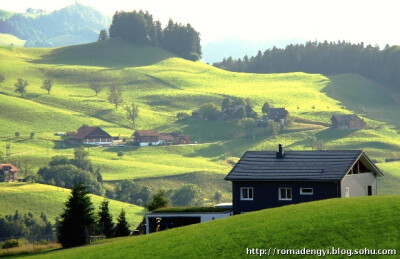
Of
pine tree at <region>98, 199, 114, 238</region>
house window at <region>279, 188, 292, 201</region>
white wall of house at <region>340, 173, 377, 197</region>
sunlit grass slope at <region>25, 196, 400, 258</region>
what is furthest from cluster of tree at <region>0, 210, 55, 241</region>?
sunlit grass slope at <region>25, 196, 400, 258</region>

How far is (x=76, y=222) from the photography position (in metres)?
59.5

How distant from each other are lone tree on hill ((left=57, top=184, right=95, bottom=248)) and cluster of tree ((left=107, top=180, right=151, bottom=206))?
318 feet

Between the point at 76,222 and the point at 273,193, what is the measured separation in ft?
47.7

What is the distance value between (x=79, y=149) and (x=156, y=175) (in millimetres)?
25616

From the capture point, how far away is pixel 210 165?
185750mm

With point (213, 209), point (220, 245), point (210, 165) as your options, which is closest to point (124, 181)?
point (210, 165)

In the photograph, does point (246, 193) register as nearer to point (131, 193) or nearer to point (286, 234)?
point (286, 234)

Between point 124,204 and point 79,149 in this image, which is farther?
point 79,149

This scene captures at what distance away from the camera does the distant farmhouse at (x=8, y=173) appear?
163025mm

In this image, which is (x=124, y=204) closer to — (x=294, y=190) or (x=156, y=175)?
(x=156, y=175)

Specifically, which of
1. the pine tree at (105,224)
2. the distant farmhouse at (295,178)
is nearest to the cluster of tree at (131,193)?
the pine tree at (105,224)

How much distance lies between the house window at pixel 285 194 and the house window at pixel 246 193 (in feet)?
7.67

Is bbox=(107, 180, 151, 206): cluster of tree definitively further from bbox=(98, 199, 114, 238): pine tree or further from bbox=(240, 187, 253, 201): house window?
bbox=(240, 187, 253, 201): house window

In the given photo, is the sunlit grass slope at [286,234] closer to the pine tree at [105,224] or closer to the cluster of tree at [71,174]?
the pine tree at [105,224]
